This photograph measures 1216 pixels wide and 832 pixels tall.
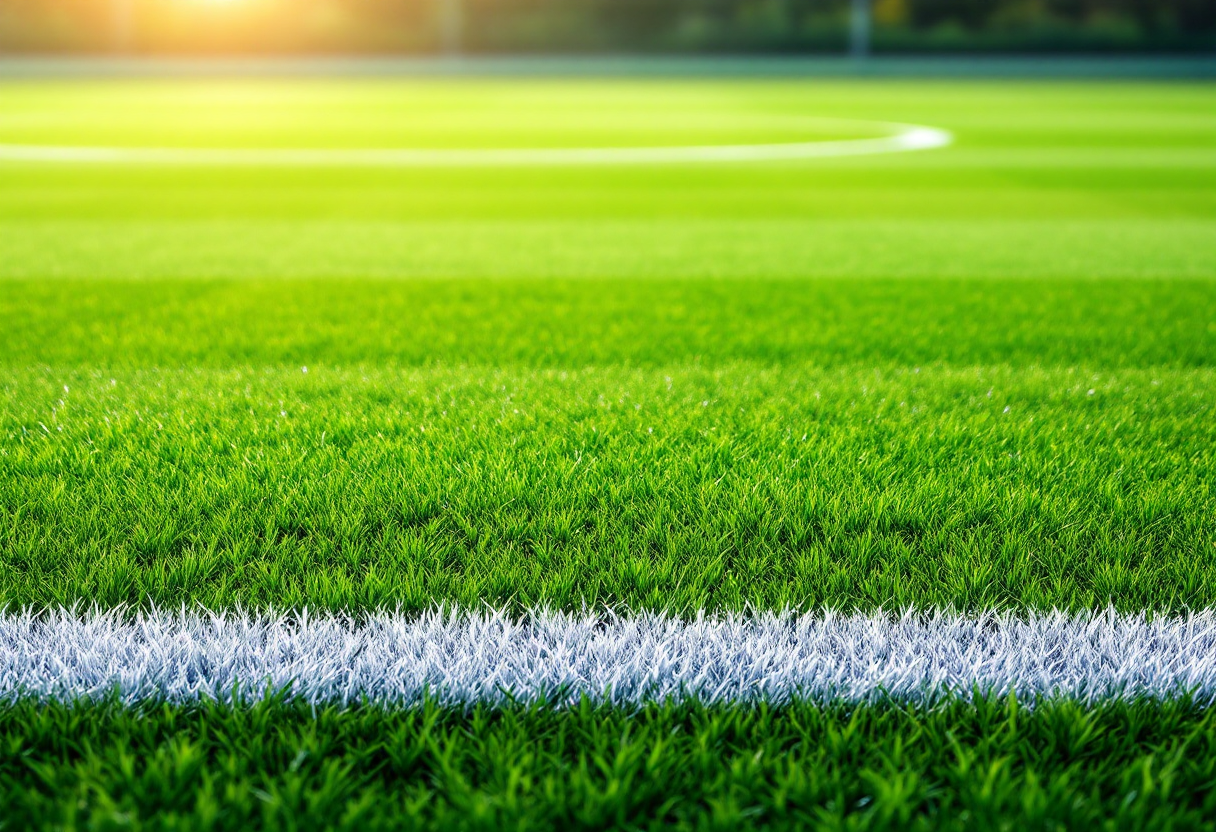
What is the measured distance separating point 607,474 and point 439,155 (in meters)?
11.5

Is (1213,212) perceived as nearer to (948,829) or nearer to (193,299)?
(193,299)

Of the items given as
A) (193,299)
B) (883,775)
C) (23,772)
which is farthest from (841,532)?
(193,299)

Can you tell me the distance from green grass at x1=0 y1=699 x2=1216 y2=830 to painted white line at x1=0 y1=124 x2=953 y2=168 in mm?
11219

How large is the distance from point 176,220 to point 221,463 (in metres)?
5.85

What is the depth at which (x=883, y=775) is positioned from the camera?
1.73 meters

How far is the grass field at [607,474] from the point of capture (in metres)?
1.71

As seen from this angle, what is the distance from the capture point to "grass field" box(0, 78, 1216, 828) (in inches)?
67.4

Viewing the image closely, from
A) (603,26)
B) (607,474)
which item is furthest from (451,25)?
(607,474)

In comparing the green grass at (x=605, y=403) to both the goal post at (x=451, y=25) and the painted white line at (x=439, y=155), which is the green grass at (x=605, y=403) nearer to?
the painted white line at (x=439, y=155)

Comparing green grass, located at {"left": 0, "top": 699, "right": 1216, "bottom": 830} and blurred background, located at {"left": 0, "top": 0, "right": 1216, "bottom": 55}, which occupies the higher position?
blurred background, located at {"left": 0, "top": 0, "right": 1216, "bottom": 55}

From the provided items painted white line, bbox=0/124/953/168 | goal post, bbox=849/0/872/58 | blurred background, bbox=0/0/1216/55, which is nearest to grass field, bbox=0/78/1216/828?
painted white line, bbox=0/124/953/168

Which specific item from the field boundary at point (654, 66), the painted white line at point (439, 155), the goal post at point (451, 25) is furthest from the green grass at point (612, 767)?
the goal post at point (451, 25)

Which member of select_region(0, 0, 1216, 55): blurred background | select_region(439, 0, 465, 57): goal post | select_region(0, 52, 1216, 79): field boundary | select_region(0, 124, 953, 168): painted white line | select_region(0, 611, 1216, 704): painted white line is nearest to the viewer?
select_region(0, 611, 1216, 704): painted white line

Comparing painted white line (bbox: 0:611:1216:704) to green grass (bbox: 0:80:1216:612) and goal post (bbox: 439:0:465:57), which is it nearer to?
green grass (bbox: 0:80:1216:612)
